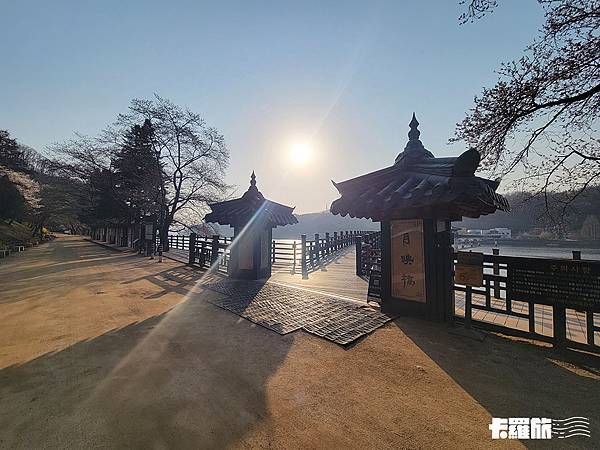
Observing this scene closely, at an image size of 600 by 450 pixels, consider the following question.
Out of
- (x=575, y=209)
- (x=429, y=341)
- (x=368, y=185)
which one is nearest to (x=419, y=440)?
(x=429, y=341)

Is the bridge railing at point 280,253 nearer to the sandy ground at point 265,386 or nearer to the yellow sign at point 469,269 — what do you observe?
the sandy ground at point 265,386

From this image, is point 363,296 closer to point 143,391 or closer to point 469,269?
point 469,269

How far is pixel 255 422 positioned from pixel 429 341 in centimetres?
328

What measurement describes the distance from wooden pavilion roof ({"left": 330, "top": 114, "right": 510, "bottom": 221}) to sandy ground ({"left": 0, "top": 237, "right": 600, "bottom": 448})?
2361mm

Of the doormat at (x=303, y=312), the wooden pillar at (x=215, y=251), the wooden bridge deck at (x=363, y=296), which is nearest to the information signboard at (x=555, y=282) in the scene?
the wooden bridge deck at (x=363, y=296)

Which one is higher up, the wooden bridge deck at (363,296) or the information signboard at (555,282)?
the information signboard at (555,282)

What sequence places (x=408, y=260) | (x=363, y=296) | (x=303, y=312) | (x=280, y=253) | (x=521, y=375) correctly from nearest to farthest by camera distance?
1. (x=521, y=375)
2. (x=408, y=260)
3. (x=303, y=312)
4. (x=363, y=296)
5. (x=280, y=253)

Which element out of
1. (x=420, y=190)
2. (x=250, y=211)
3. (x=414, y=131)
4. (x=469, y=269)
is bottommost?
(x=469, y=269)

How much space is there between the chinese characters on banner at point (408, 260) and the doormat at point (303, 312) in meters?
0.74

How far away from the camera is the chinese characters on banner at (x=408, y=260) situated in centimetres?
555

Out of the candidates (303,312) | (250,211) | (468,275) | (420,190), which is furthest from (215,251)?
(468,275)

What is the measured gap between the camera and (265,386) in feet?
10.2

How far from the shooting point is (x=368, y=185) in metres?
5.99

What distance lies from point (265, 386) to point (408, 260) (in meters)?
4.02
